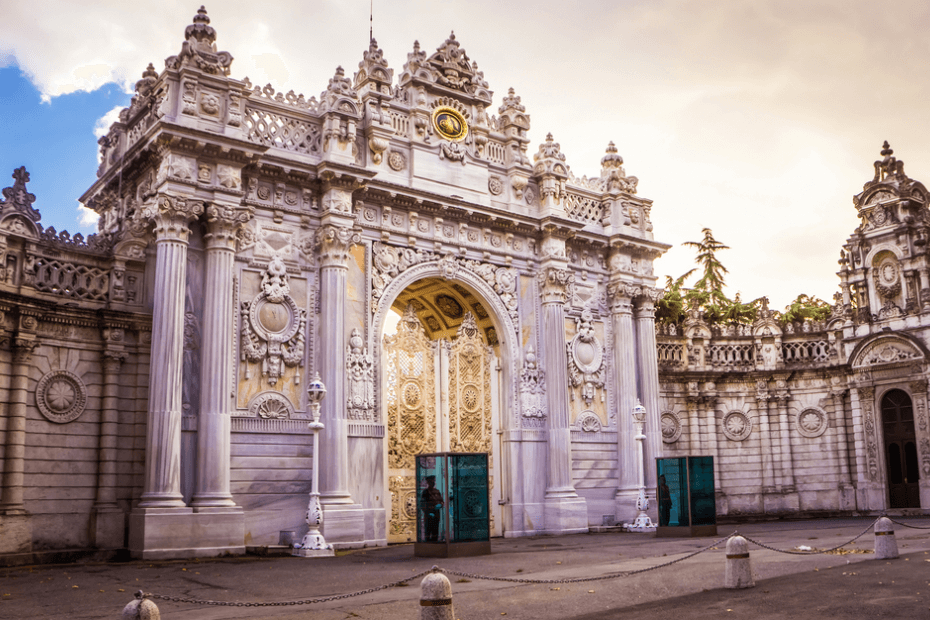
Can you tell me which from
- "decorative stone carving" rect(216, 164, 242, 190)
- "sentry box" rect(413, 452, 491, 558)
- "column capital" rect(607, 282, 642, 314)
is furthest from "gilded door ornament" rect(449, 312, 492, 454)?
"decorative stone carving" rect(216, 164, 242, 190)

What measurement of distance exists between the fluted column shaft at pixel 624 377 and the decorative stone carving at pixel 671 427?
5148mm

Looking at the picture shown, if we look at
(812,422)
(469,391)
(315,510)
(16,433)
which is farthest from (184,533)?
(812,422)

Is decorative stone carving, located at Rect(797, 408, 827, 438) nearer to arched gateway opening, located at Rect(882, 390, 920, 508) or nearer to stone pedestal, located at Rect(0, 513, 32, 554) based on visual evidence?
arched gateway opening, located at Rect(882, 390, 920, 508)

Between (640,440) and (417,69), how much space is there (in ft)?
40.3

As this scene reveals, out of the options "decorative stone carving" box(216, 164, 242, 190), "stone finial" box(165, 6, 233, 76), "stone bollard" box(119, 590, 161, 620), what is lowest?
"stone bollard" box(119, 590, 161, 620)

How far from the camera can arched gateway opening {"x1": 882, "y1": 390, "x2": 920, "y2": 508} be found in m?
29.9

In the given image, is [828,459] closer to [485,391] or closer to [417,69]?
[485,391]

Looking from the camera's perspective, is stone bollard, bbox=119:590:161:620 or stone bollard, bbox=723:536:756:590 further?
stone bollard, bbox=723:536:756:590

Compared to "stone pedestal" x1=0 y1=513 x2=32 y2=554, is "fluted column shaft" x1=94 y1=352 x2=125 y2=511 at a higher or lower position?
higher

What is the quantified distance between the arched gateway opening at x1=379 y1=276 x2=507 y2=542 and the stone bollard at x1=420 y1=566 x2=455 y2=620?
1462cm

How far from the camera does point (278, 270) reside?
2111 centimetres

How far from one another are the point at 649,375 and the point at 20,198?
60.1 feet

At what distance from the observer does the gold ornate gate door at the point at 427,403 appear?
23609 millimetres

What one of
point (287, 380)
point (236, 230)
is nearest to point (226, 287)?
point (236, 230)
